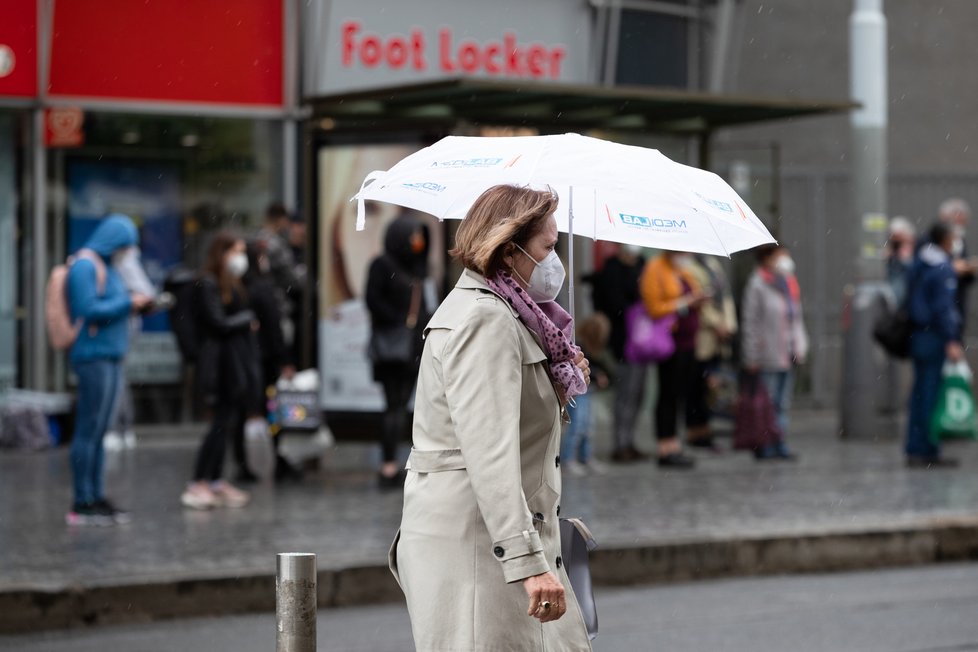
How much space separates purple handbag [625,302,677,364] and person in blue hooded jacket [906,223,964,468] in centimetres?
193

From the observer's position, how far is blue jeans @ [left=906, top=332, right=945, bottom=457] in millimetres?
12672

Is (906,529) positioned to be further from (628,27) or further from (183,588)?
(628,27)

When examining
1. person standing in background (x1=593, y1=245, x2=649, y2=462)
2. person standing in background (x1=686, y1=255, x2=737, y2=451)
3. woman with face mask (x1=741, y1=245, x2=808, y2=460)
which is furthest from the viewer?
person standing in background (x1=686, y1=255, x2=737, y2=451)

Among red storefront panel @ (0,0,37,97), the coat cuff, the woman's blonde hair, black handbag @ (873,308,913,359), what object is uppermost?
red storefront panel @ (0,0,37,97)

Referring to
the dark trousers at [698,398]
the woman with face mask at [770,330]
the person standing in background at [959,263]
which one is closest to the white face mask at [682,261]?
the woman with face mask at [770,330]

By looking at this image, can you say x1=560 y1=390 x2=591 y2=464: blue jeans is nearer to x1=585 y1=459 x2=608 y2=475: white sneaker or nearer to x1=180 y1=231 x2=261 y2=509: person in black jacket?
x1=585 y1=459 x2=608 y2=475: white sneaker

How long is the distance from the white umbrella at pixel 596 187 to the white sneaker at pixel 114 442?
983 centimetres

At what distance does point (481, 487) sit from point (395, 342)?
728 centimetres

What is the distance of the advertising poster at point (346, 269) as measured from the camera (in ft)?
42.3

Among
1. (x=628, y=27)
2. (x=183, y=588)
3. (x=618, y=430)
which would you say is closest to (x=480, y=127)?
(x=618, y=430)

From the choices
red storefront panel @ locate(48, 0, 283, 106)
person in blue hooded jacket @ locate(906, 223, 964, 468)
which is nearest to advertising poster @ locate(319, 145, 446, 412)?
red storefront panel @ locate(48, 0, 283, 106)

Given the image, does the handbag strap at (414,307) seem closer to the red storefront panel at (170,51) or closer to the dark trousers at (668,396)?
the dark trousers at (668,396)

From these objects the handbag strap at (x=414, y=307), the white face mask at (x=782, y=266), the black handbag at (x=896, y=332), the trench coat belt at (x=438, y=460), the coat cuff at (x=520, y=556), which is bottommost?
the coat cuff at (x=520, y=556)

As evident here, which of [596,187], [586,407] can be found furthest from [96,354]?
[596,187]
